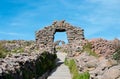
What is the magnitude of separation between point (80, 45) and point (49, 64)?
2.96m

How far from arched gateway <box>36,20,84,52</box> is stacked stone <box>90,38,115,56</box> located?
1070cm

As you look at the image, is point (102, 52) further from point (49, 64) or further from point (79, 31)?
point (79, 31)

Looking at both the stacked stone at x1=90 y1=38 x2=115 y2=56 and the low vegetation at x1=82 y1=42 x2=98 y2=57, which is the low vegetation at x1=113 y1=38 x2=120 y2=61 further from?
the low vegetation at x1=82 y1=42 x2=98 y2=57

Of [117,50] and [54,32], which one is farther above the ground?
[54,32]

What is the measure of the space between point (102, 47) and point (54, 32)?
42.8 ft

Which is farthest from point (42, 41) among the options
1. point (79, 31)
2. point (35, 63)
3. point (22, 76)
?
point (22, 76)

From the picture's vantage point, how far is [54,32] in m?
35.6

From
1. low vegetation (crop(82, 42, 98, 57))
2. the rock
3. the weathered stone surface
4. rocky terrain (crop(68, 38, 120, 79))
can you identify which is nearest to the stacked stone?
rocky terrain (crop(68, 38, 120, 79))

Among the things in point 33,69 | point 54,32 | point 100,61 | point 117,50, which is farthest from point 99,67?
point 54,32

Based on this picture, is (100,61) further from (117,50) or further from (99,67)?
(117,50)

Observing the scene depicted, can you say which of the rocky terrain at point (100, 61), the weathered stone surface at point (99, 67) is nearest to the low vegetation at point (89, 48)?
the rocky terrain at point (100, 61)

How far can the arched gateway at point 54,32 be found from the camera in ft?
116

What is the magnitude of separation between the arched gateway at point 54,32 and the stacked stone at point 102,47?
1070cm

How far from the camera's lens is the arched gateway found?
116ft
